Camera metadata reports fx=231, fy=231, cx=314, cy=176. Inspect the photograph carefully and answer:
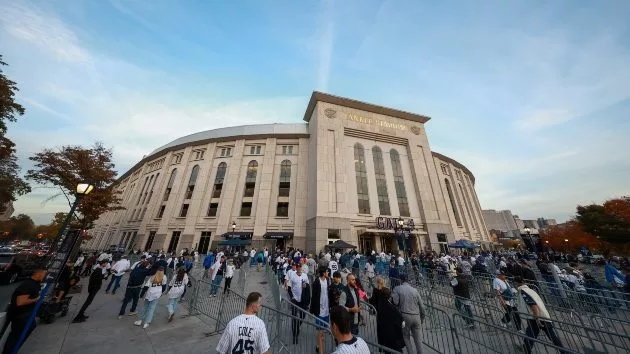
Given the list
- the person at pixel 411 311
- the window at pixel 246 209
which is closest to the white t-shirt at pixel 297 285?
the person at pixel 411 311

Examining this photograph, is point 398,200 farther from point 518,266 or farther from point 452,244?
point 518,266

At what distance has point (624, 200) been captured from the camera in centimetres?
3669

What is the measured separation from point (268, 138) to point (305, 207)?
525 inches

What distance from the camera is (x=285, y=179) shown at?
3509 centimetres

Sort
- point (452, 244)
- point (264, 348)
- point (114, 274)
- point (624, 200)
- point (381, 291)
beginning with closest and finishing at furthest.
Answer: point (264, 348) → point (381, 291) → point (114, 274) → point (452, 244) → point (624, 200)

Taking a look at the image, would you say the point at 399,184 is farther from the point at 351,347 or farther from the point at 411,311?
the point at 351,347

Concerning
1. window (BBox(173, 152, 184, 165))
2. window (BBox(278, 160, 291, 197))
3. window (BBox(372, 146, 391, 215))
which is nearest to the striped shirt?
window (BBox(372, 146, 391, 215))

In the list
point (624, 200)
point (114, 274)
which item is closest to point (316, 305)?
point (114, 274)

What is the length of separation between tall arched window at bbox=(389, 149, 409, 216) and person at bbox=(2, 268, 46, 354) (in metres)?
32.3

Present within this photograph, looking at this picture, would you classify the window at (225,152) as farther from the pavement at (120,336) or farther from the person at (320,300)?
the person at (320,300)

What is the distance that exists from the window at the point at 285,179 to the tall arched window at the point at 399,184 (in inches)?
617

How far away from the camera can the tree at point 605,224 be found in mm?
32375

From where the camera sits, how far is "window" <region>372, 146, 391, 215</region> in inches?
1244

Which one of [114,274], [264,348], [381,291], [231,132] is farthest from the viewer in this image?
[231,132]
